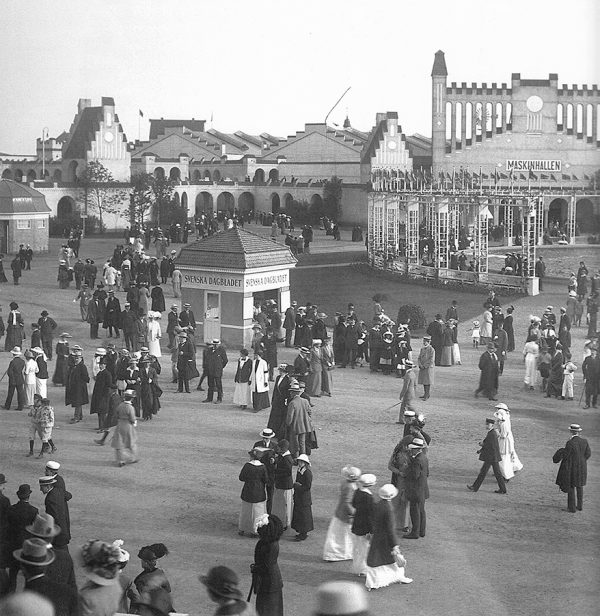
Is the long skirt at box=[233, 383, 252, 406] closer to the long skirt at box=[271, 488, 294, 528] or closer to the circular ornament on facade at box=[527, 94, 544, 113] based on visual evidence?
the long skirt at box=[271, 488, 294, 528]

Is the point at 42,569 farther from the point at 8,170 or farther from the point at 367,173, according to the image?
the point at 367,173

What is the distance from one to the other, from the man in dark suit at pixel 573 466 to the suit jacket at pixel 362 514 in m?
2.61

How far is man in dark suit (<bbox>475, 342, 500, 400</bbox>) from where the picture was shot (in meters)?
16.6

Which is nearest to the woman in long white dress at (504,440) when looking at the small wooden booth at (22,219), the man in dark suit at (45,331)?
the man in dark suit at (45,331)

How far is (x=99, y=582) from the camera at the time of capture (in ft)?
22.1

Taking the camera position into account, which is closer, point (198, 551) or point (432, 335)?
point (198, 551)

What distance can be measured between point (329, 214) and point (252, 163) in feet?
30.6

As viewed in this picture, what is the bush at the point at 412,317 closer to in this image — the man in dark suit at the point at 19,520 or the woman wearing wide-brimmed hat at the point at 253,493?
the woman wearing wide-brimmed hat at the point at 253,493

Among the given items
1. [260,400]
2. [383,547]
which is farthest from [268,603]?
[260,400]

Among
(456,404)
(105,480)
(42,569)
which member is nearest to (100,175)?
(456,404)

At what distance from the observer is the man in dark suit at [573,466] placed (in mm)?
11281

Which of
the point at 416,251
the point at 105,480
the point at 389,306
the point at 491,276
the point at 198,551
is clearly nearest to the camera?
the point at 198,551

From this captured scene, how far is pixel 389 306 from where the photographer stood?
22.0 m

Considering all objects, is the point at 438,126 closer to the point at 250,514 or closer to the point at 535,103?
the point at 535,103
